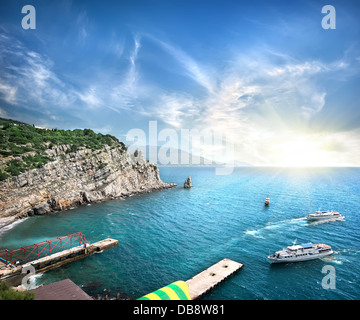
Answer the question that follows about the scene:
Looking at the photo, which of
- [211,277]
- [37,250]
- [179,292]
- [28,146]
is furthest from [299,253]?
[28,146]

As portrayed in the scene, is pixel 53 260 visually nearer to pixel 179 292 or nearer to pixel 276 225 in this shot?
pixel 179 292

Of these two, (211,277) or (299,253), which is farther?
(299,253)

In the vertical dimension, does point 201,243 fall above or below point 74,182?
below

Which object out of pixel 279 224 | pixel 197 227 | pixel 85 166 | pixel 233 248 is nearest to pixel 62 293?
pixel 233 248

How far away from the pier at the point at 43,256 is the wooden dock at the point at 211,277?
26486 mm

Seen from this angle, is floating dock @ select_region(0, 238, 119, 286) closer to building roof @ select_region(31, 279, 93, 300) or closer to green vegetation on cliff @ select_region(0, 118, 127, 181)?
building roof @ select_region(31, 279, 93, 300)

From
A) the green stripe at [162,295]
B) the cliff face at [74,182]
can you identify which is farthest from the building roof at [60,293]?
the cliff face at [74,182]

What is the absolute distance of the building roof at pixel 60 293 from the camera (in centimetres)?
2989

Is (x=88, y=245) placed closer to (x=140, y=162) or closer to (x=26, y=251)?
(x=26, y=251)

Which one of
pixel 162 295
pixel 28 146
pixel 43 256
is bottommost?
pixel 43 256

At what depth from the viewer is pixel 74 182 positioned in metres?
97.5

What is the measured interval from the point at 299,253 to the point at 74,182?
9520 cm
